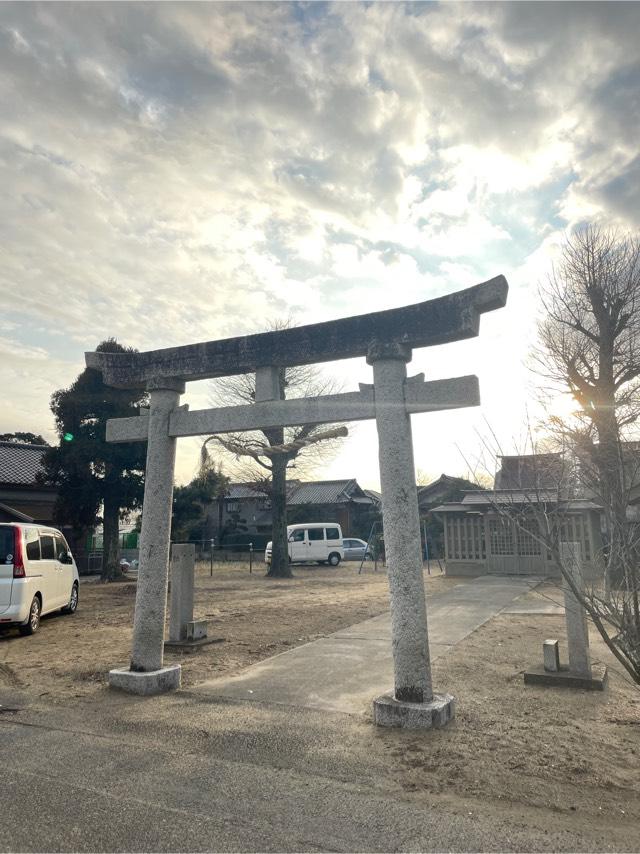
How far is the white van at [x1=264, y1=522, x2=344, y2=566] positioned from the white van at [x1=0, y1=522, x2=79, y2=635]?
1644cm

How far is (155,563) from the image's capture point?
5.64 metres

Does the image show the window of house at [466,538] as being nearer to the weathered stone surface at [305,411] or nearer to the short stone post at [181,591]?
the short stone post at [181,591]

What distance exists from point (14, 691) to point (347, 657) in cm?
370

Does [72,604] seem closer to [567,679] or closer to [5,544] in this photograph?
[5,544]

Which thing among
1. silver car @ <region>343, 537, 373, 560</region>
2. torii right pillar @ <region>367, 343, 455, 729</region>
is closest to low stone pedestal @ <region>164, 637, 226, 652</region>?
torii right pillar @ <region>367, 343, 455, 729</region>

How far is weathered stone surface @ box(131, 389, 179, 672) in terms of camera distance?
5527 millimetres

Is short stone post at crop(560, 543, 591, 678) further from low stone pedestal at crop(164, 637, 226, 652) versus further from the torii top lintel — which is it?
low stone pedestal at crop(164, 637, 226, 652)

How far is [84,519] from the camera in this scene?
18.7 m

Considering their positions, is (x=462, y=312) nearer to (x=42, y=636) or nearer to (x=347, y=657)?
(x=347, y=657)

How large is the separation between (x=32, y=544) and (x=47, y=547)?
38.5 inches

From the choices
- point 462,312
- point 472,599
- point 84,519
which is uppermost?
point 462,312

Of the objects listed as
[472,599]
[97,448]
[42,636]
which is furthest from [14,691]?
[97,448]

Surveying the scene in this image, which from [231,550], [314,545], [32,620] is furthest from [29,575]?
[231,550]

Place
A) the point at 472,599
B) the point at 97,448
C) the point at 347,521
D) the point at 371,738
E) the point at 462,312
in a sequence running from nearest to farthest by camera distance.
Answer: the point at 371,738
the point at 462,312
the point at 472,599
the point at 97,448
the point at 347,521
